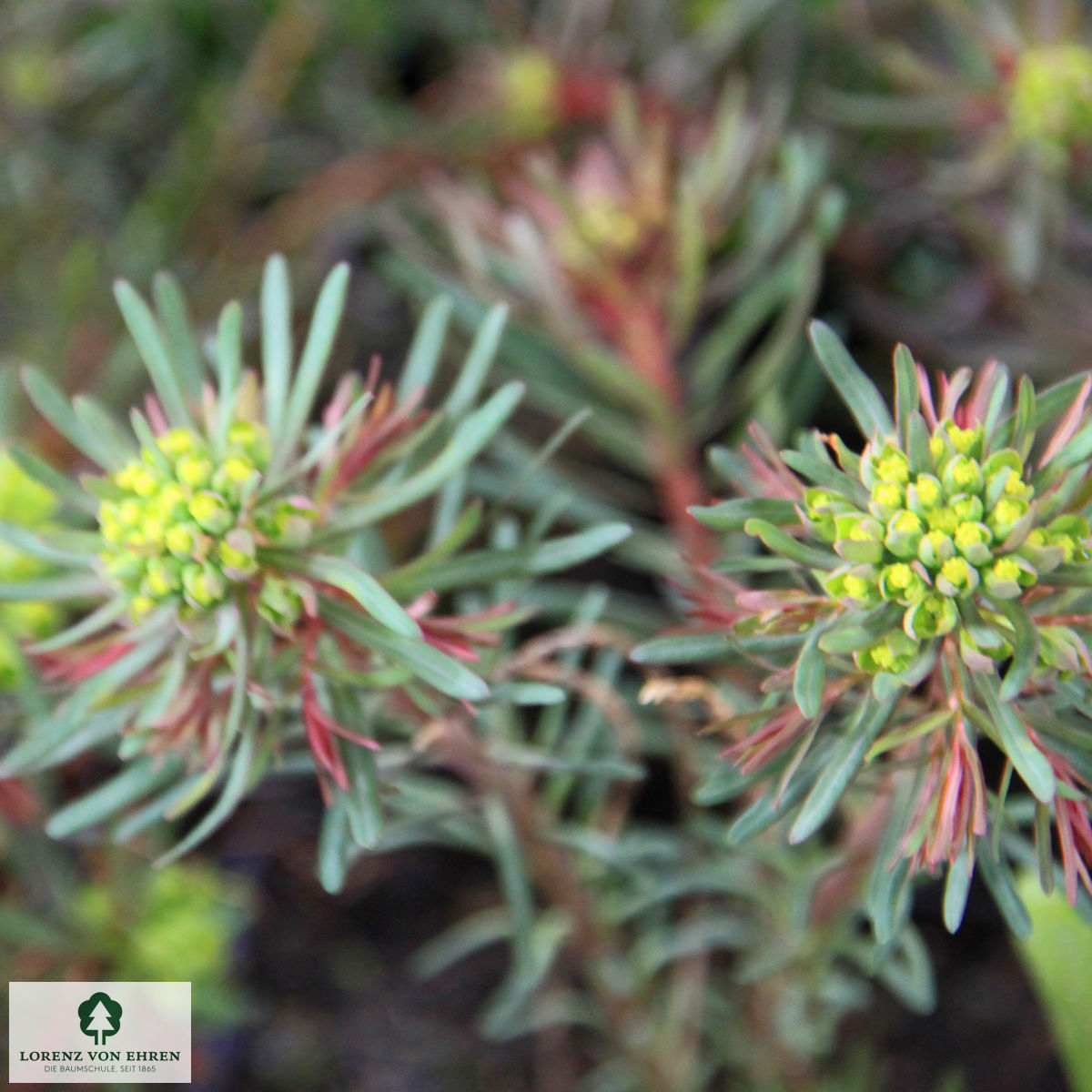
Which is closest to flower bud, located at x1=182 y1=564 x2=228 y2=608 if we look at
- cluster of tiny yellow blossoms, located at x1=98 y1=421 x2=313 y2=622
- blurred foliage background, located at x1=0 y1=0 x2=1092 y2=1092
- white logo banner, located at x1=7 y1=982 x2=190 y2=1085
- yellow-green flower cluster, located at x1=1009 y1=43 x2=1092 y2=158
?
cluster of tiny yellow blossoms, located at x1=98 y1=421 x2=313 y2=622

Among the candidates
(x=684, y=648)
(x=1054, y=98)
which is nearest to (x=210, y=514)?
(x=684, y=648)

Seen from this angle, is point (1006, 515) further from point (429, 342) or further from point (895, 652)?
point (429, 342)

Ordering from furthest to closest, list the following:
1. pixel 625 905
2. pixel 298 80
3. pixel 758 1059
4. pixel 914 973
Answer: pixel 298 80
pixel 758 1059
pixel 625 905
pixel 914 973

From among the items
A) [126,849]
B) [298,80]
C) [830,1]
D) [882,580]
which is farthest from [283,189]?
[882,580]

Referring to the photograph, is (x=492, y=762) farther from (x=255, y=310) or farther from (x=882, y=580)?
(x=255, y=310)

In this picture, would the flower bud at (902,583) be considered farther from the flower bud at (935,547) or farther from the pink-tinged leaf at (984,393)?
the pink-tinged leaf at (984,393)

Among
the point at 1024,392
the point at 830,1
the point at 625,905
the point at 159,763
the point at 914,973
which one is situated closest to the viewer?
the point at 1024,392
